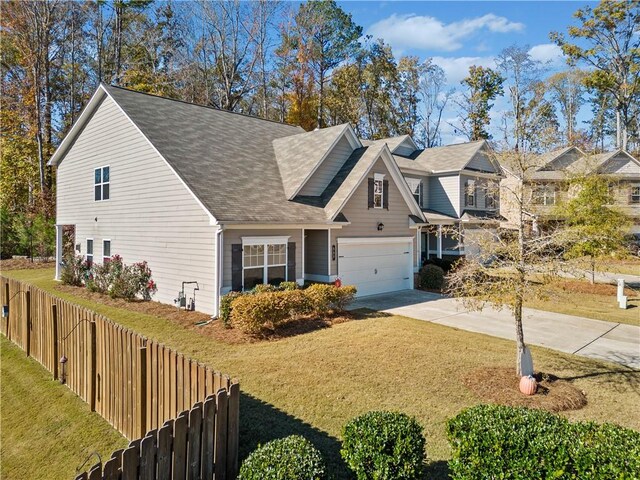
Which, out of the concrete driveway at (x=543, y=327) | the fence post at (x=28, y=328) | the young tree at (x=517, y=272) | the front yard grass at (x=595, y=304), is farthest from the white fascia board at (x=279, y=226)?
the front yard grass at (x=595, y=304)

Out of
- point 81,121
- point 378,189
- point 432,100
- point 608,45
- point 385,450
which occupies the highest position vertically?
point 608,45

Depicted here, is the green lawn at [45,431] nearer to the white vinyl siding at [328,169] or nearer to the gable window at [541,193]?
the gable window at [541,193]

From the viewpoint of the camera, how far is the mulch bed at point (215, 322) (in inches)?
402

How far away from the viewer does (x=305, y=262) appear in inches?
603

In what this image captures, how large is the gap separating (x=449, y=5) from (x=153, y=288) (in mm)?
18760

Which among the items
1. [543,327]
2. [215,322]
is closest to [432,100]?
[543,327]

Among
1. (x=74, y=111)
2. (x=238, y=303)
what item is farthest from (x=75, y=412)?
(x=74, y=111)

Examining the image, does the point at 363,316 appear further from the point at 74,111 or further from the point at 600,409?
the point at 74,111

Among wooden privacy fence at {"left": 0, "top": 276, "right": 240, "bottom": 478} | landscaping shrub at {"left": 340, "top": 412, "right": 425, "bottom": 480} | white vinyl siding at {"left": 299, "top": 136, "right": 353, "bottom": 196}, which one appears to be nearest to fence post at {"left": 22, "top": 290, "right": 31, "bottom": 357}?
wooden privacy fence at {"left": 0, "top": 276, "right": 240, "bottom": 478}

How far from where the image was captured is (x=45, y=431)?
5.79m

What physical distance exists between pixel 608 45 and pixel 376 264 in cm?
3728

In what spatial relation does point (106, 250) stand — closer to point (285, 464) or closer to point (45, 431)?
point (45, 431)

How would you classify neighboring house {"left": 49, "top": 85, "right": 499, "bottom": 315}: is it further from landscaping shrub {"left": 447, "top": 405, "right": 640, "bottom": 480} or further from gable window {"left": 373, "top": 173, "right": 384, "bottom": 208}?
landscaping shrub {"left": 447, "top": 405, "right": 640, "bottom": 480}

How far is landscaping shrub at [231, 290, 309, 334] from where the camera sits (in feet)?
33.0
